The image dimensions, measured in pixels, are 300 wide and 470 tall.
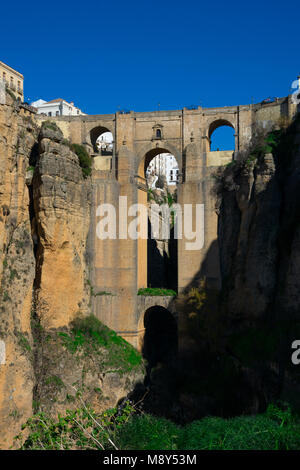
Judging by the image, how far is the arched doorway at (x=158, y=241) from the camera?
2927cm

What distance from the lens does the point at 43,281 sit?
76.1ft

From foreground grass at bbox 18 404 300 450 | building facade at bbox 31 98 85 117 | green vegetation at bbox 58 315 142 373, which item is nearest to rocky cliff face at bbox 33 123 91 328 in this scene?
green vegetation at bbox 58 315 142 373

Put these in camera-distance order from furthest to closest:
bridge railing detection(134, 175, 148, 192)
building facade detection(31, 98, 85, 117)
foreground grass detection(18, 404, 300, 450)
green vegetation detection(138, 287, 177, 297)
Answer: building facade detection(31, 98, 85, 117) → bridge railing detection(134, 175, 148, 192) → green vegetation detection(138, 287, 177, 297) → foreground grass detection(18, 404, 300, 450)

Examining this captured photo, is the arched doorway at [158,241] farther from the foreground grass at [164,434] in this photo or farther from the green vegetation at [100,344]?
the foreground grass at [164,434]

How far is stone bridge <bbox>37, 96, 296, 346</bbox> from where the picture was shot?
2673cm

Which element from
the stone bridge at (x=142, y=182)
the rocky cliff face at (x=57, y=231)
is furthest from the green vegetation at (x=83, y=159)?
the rocky cliff face at (x=57, y=231)

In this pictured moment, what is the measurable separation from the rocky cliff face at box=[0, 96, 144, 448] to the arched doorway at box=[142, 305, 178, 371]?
3.06 metres

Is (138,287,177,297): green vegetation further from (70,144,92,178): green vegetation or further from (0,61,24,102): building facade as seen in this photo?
(0,61,24,102): building facade

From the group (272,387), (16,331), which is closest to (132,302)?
(16,331)

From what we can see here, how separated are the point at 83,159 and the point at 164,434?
717 inches

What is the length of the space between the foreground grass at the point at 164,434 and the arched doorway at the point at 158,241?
15.4 metres

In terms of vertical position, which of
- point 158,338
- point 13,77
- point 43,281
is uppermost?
point 13,77

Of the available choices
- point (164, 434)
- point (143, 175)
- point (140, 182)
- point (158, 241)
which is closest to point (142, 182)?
point (140, 182)

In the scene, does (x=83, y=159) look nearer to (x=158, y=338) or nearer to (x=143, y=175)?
(x=143, y=175)
